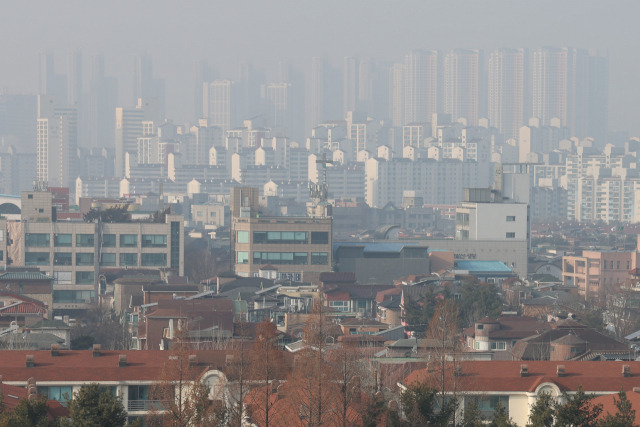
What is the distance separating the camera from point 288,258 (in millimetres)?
61188

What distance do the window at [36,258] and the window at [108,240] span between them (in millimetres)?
2376

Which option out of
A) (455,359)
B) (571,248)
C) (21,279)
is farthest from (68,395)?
(571,248)

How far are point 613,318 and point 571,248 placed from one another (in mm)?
49840

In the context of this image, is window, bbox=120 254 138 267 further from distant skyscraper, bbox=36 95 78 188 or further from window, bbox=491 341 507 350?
distant skyscraper, bbox=36 95 78 188

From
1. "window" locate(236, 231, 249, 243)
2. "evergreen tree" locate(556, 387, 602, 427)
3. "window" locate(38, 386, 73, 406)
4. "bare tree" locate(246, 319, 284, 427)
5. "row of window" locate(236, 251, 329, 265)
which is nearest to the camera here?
"evergreen tree" locate(556, 387, 602, 427)

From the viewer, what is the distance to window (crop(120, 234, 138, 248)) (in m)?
61.4

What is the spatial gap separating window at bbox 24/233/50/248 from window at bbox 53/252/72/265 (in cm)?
56

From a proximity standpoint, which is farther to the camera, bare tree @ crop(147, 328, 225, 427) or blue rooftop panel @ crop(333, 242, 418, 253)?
blue rooftop panel @ crop(333, 242, 418, 253)

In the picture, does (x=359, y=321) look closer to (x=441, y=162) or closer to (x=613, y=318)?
(x=613, y=318)

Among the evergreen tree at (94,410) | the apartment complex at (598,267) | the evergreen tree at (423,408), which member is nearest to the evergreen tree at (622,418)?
the evergreen tree at (423,408)

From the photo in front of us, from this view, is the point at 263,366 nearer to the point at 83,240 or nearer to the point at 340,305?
the point at 340,305

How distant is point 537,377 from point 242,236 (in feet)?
122

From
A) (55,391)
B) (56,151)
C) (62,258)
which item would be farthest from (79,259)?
(56,151)

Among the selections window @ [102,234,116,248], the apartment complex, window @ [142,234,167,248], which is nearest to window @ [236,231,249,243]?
window @ [142,234,167,248]
